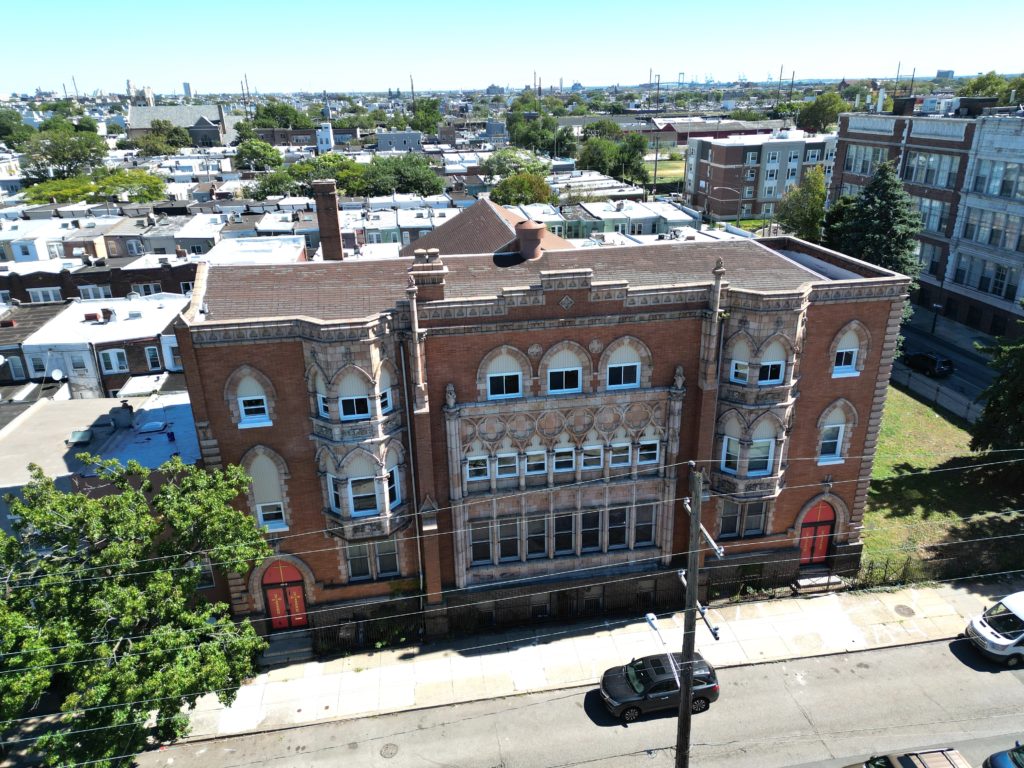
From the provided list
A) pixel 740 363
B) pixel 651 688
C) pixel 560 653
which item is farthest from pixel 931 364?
pixel 651 688

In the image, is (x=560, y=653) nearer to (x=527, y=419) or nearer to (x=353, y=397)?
(x=527, y=419)

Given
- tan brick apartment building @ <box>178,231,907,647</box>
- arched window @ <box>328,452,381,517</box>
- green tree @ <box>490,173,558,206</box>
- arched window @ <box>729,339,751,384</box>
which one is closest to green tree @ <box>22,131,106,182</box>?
green tree @ <box>490,173,558,206</box>

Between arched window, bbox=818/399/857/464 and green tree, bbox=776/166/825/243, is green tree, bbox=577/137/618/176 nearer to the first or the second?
green tree, bbox=776/166/825/243

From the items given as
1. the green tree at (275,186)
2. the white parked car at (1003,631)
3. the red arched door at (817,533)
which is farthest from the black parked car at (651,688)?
the green tree at (275,186)

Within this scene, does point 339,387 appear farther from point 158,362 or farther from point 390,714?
point 158,362

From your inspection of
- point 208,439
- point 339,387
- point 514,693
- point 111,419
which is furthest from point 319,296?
point 514,693

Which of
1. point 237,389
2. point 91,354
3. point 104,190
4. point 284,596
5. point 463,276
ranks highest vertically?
point 463,276
